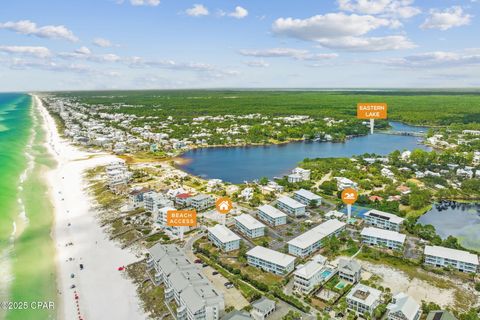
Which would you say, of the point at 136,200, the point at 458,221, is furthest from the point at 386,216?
the point at 136,200

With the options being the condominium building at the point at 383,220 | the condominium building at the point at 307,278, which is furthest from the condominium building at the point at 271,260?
the condominium building at the point at 383,220

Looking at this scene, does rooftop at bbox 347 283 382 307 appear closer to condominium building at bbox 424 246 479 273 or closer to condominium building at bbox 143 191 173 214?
condominium building at bbox 424 246 479 273

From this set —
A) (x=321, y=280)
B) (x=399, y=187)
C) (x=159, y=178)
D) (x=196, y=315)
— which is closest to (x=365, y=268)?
(x=321, y=280)

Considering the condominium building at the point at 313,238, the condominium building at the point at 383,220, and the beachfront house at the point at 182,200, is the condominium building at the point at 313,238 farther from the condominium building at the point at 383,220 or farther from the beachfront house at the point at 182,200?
the beachfront house at the point at 182,200

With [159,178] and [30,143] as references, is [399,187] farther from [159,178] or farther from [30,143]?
[30,143]

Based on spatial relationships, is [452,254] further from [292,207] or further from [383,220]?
[292,207]

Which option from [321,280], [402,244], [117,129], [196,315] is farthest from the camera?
[117,129]

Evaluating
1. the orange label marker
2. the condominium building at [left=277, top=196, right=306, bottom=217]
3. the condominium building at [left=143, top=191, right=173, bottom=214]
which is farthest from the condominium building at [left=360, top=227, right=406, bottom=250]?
the condominium building at [left=143, top=191, right=173, bottom=214]
